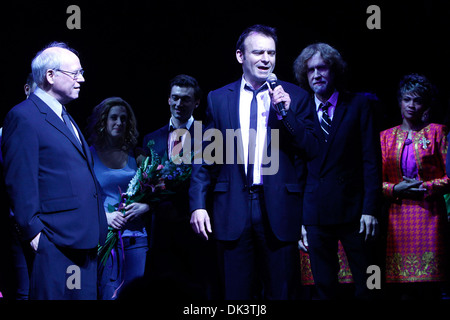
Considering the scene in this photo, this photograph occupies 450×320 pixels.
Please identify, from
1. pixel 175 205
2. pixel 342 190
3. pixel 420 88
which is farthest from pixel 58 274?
pixel 420 88

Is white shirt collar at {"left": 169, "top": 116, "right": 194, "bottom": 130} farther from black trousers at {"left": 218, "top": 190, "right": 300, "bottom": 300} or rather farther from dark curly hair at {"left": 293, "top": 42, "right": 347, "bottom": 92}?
black trousers at {"left": 218, "top": 190, "right": 300, "bottom": 300}

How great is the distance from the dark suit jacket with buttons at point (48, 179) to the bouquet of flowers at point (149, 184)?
33.2 inches

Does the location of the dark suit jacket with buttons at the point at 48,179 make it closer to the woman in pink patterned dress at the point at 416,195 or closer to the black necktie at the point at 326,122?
the black necktie at the point at 326,122

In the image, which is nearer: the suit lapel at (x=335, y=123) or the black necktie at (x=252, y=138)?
the black necktie at (x=252, y=138)

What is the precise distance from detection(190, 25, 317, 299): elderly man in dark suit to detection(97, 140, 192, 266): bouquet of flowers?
2.84 feet

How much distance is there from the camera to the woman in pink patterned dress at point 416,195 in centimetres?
371

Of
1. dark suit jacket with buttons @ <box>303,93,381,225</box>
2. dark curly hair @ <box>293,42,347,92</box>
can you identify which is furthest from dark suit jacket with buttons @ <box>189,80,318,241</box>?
dark curly hair @ <box>293,42,347,92</box>

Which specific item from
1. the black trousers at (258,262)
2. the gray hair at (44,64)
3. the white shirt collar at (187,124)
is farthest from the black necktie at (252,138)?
the white shirt collar at (187,124)

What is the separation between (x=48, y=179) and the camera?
8.81ft

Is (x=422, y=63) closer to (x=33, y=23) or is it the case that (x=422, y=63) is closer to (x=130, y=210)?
(x=130, y=210)

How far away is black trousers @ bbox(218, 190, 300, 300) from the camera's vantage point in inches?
103

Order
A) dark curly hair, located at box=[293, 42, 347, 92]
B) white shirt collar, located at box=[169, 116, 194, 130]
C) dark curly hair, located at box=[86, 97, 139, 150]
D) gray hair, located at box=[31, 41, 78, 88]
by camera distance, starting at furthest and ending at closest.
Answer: white shirt collar, located at box=[169, 116, 194, 130] → dark curly hair, located at box=[86, 97, 139, 150] → dark curly hair, located at box=[293, 42, 347, 92] → gray hair, located at box=[31, 41, 78, 88]

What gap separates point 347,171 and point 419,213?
0.81 meters
